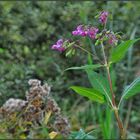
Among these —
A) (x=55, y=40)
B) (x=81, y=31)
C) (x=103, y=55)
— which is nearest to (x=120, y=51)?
(x=103, y=55)

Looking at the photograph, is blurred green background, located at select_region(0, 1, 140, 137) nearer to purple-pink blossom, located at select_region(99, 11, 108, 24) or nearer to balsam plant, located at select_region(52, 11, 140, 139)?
balsam plant, located at select_region(52, 11, 140, 139)

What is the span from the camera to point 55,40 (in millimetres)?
A: 4148

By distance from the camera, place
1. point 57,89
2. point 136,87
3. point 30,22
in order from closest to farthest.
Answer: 1. point 136,87
2. point 57,89
3. point 30,22

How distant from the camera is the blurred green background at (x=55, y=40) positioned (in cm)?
377

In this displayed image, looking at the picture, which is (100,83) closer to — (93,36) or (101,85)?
(101,85)

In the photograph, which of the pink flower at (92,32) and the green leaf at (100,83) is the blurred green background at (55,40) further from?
the pink flower at (92,32)

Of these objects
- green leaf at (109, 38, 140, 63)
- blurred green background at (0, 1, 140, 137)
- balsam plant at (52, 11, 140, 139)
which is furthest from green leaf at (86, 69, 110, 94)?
blurred green background at (0, 1, 140, 137)

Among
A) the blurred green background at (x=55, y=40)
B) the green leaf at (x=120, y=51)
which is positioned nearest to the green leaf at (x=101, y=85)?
the green leaf at (x=120, y=51)

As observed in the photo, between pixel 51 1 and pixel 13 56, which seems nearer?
pixel 13 56

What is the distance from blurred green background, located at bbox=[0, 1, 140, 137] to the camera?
12.4 feet

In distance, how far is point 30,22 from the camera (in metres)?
4.25

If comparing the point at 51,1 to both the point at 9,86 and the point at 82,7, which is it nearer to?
the point at 82,7

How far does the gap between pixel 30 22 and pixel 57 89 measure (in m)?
0.84

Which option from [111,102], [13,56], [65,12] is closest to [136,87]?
[111,102]
